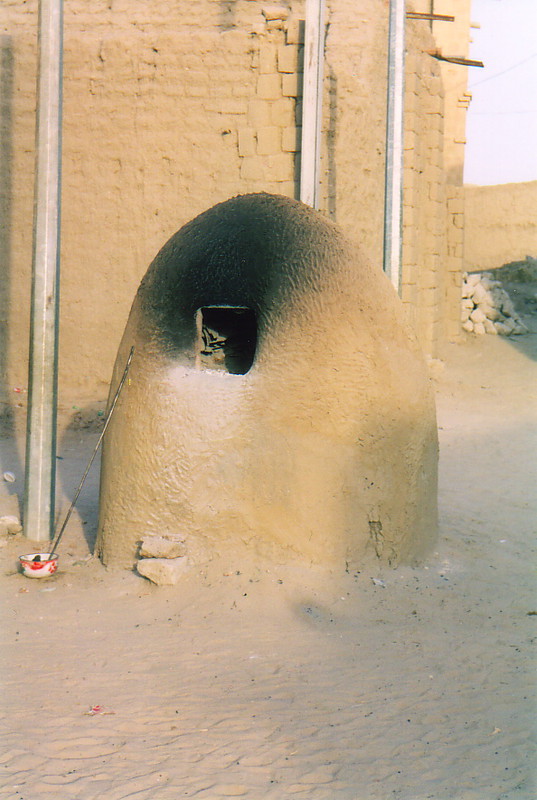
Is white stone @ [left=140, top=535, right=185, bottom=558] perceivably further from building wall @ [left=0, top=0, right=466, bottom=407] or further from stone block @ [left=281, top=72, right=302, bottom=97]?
stone block @ [left=281, top=72, right=302, bottom=97]

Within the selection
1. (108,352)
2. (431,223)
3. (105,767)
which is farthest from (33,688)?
(431,223)

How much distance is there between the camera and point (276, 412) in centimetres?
412

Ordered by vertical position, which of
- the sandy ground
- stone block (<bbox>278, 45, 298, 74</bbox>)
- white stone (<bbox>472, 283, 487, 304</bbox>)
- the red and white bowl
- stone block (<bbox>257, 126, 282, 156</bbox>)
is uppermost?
stone block (<bbox>278, 45, 298, 74</bbox>)

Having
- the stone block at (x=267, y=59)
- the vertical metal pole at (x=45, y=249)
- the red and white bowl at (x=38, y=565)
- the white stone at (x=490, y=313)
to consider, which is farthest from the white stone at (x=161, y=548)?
the white stone at (x=490, y=313)

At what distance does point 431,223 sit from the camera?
34.3 ft

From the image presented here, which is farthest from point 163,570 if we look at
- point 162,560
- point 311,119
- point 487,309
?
point 487,309

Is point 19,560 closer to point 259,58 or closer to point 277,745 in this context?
point 277,745

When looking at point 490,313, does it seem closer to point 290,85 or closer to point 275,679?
point 290,85

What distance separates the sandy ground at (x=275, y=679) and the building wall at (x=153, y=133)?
4.14 metres

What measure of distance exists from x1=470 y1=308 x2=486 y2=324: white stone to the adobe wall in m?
5.62

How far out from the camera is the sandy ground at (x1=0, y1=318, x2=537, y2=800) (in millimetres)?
2611

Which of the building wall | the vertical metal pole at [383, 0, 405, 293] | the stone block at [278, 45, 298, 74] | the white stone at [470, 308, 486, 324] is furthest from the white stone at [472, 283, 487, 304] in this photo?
the vertical metal pole at [383, 0, 405, 293]

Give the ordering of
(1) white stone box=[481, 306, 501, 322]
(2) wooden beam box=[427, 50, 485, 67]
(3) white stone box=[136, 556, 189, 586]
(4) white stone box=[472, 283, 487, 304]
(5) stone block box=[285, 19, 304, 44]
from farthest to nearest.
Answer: (4) white stone box=[472, 283, 487, 304] → (1) white stone box=[481, 306, 501, 322] → (2) wooden beam box=[427, 50, 485, 67] → (5) stone block box=[285, 19, 304, 44] → (3) white stone box=[136, 556, 189, 586]

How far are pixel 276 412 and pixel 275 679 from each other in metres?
1.34
